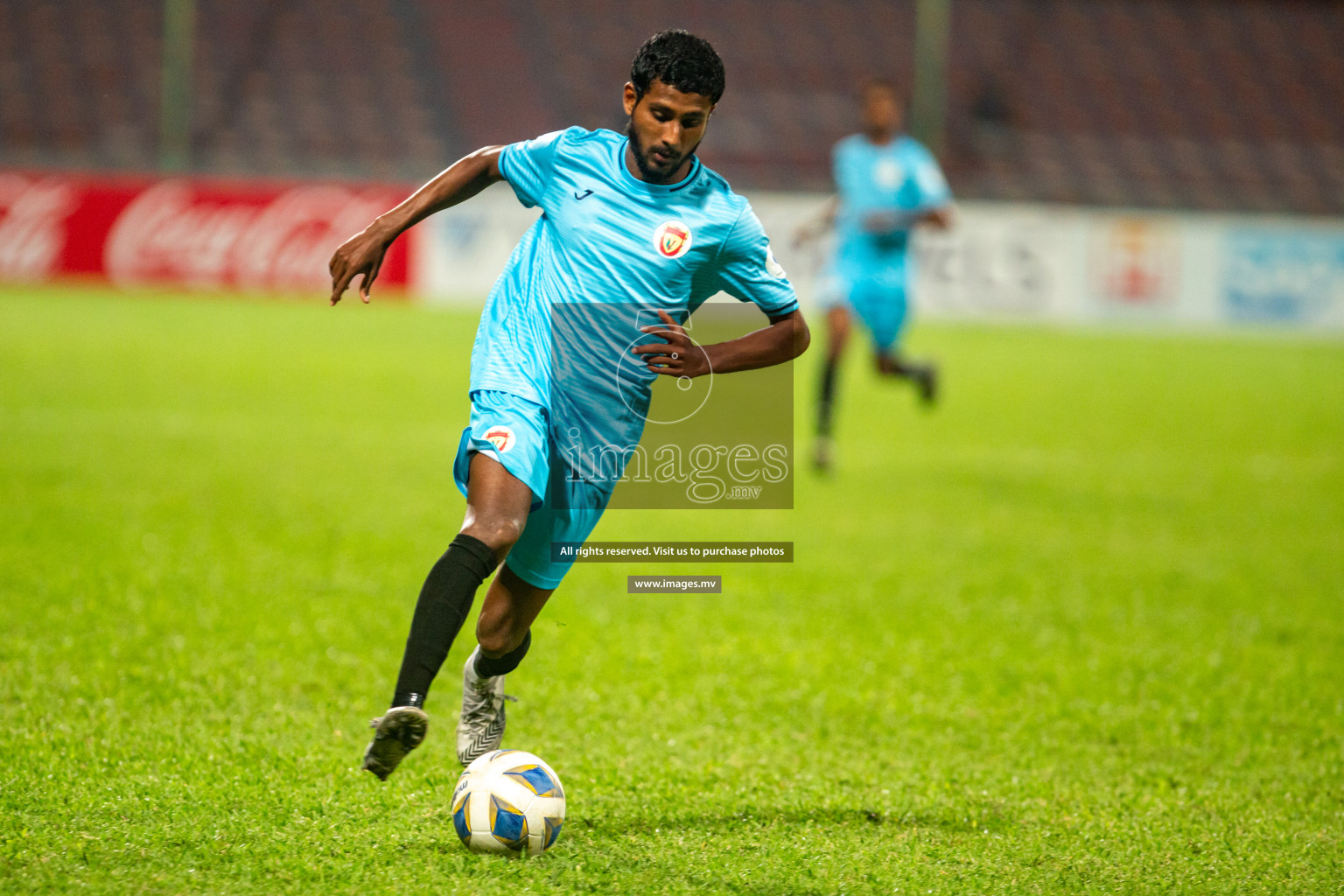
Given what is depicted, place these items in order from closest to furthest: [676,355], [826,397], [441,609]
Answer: [441,609] < [676,355] < [826,397]

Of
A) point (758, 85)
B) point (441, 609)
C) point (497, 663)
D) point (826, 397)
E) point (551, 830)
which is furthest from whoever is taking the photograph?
point (758, 85)

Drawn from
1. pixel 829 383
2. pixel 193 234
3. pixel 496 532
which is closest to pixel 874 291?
pixel 829 383

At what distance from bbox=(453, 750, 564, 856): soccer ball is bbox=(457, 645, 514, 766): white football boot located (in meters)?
0.50

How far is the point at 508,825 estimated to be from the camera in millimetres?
3207

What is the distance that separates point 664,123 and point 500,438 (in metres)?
0.86

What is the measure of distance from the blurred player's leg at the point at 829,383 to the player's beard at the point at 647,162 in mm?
6048

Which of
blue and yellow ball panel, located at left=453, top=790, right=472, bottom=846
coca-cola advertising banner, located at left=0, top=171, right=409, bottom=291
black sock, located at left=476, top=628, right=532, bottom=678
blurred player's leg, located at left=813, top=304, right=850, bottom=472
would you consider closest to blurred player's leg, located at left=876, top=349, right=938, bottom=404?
blurred player's leg, located at left=813, top=304, right=850, bottom=472

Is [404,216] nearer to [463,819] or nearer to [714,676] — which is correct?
[463,819]

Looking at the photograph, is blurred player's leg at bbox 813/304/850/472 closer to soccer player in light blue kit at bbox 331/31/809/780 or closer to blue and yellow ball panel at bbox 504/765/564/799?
soccer player in light blue kit at bbox 331/31/809/780

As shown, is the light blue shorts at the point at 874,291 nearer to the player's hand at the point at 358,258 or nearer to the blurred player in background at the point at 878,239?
the blurred player in background at the point at 878,239

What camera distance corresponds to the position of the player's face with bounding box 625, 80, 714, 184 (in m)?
3.38

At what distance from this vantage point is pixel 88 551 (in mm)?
6250

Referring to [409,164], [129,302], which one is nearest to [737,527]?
[129,302]

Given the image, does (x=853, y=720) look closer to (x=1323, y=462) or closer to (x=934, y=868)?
(x=934, y=868)
